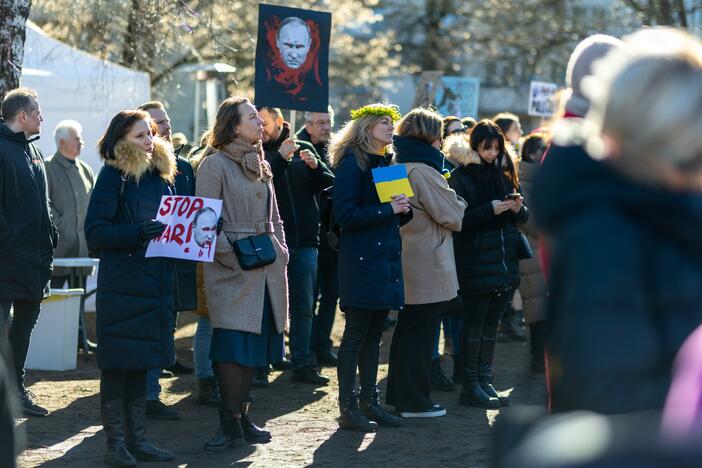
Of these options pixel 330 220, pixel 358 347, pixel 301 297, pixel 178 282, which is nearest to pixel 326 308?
pixel 301 297

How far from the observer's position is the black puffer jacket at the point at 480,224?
8164 mm

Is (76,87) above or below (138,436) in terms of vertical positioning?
above

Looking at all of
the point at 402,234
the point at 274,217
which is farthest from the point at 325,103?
the point at 274,217

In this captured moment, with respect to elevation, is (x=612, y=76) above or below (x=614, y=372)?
above

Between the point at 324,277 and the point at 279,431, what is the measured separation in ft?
9.30

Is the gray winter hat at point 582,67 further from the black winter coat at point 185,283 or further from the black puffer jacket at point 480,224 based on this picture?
the black puffer jacket at point 480,224

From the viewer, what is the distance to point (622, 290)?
2242mm

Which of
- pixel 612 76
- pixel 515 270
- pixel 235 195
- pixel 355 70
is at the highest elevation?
pixel 355 70

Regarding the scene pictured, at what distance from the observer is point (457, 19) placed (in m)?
33.5

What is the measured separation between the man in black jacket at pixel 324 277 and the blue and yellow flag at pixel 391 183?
2800 mm

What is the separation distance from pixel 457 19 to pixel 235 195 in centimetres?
2776

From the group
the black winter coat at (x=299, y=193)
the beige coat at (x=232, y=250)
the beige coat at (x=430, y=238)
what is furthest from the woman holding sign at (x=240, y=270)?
the black winter coat at (x=299, y=193)

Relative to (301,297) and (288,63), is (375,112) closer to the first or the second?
(288,63)

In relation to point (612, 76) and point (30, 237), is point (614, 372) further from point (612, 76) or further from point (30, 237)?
point (30, 237)
